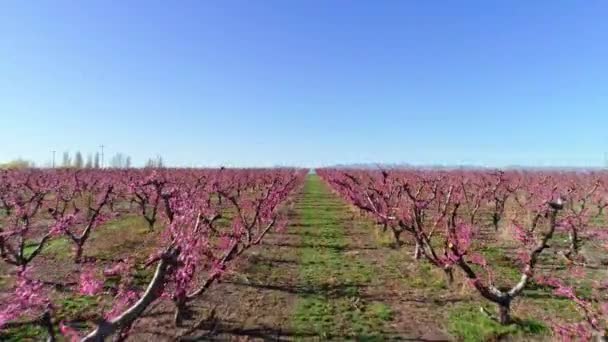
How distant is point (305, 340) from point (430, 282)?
4930 millimetres

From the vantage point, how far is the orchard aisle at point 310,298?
26.6 ft

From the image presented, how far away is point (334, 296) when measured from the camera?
10.3 meters

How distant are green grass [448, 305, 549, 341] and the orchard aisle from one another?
404 millimetres

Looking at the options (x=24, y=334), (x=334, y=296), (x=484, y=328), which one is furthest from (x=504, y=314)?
(x=24, y=334)

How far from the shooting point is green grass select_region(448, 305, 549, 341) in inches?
305

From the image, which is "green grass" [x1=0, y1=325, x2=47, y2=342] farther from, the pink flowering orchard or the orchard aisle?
the orchard aisle

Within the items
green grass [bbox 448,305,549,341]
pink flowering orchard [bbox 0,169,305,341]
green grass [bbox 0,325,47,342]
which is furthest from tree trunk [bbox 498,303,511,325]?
green grass [bbox 0,325,47,342]

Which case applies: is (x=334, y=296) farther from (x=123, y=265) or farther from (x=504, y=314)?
(x=123, y=265)

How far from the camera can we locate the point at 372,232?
775 inches

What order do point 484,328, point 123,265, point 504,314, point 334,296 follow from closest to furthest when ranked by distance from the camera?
point 123,265 → point 484,328 → point 504,314 → point 334,296

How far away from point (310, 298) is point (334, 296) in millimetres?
549

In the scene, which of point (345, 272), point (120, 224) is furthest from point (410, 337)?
point (120, 224)

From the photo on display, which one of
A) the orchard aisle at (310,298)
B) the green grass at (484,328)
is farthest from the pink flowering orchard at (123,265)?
the green grass at (484,328)

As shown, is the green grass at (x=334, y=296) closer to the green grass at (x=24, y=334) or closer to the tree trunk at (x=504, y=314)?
the tree trunk at (x=504, y=314)
